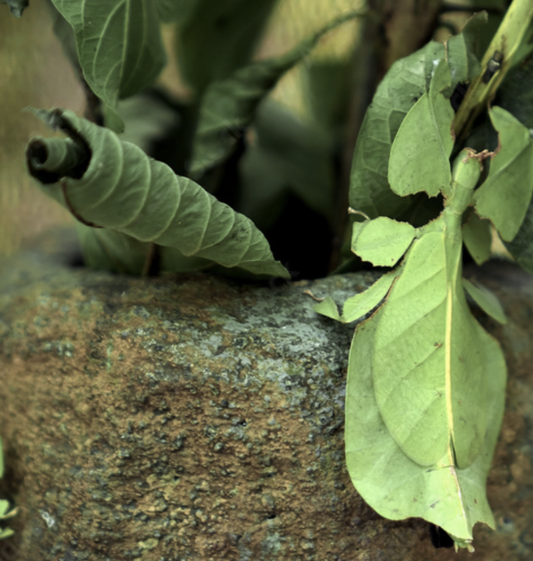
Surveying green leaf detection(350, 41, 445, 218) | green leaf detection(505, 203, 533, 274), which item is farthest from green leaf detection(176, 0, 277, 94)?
green leaf detection(505, 203, 533, 274)

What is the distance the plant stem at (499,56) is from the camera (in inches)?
23.9

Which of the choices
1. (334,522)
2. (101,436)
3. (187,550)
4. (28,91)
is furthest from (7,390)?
(28,91)

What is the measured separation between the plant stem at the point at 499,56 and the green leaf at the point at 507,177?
0.12 ft

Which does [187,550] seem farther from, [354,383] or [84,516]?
[354,383]

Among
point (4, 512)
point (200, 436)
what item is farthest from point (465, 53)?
point (4, 512)

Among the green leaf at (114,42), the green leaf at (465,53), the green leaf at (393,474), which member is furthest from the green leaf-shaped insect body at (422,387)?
the green leaf at (114,42)

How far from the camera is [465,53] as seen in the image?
24.3 inches

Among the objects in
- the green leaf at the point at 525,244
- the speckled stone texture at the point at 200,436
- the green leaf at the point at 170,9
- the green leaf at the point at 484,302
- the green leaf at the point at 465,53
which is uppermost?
the green leaf at the point at 465,53

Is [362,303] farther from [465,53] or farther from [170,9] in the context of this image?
[170,9]

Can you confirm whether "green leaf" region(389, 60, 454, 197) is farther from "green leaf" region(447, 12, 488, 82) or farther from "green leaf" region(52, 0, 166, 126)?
"green leaf" region(52, 0, 166, 126)

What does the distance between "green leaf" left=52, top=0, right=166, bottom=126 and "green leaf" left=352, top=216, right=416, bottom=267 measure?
0.93ft

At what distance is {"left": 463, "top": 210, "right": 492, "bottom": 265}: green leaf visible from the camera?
0.63 m

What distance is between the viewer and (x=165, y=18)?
718mm

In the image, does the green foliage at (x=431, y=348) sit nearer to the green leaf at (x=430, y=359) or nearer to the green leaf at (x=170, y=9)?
the green leaf at (x=430, y=359)
